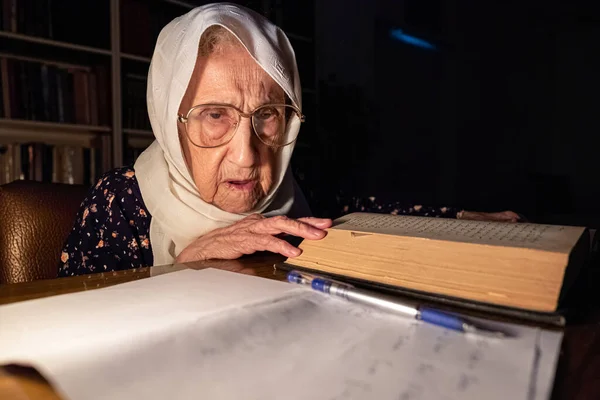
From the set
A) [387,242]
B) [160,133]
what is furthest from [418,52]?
[387,242]

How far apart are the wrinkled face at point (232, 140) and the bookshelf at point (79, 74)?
1.57 meters

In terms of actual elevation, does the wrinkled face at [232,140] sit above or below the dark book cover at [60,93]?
below

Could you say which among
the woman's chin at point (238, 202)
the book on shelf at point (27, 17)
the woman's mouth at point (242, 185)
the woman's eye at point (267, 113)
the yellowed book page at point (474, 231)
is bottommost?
the woman's chin at point (238, 202)

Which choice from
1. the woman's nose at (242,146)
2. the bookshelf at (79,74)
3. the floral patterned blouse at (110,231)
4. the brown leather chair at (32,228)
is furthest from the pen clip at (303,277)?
the bookshelf at (79,74)

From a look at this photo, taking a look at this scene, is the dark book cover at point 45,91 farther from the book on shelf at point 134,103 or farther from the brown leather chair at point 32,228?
the brown leather chair at point 32,228

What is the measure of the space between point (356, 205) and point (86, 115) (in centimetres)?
163

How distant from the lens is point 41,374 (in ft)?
0.89

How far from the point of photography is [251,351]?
1.00ft

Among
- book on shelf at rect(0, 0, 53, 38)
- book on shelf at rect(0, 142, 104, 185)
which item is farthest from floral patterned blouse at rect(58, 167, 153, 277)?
book on shelf at rect(0, 0, 53, 38)

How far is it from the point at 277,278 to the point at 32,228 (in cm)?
76

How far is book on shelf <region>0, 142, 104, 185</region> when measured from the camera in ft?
6.93

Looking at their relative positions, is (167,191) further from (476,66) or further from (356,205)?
(476,66)

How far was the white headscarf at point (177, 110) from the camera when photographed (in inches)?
A: 36.9

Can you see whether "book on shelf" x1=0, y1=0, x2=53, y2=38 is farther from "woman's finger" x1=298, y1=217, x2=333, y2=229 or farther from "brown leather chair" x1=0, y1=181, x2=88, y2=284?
"woman's finger" x1=298, y1=217, x2=333, y2=229
